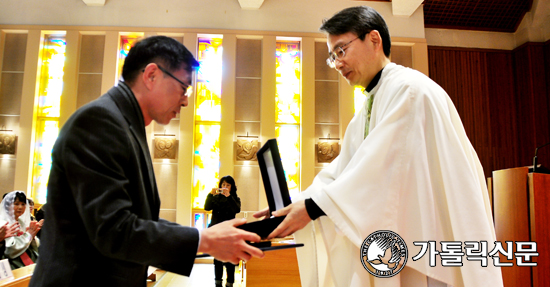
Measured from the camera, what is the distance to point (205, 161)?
10.3m

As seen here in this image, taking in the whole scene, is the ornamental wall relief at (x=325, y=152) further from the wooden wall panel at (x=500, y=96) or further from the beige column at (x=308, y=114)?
the wooden wall panel at (x=500, y=96)

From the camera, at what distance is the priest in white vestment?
162 centimetres

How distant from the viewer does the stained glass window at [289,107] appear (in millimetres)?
10398

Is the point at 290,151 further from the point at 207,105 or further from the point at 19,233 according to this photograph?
the point at 19,233

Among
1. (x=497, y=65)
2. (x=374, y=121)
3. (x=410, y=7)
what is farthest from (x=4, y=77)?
(x=497, y=65)

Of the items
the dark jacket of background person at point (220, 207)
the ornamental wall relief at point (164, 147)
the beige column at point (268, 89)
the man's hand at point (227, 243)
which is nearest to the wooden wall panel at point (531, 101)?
the beige column at point (268, 89)

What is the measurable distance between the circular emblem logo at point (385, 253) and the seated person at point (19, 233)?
4094mm

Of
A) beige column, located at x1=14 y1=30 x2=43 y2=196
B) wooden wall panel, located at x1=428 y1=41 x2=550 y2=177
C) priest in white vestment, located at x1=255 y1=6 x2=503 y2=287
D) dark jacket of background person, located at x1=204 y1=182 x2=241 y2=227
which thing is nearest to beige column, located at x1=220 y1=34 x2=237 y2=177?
dark jacket of background person, located at x1=204 y1=182 x2=241 y2=227

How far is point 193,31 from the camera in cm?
1038

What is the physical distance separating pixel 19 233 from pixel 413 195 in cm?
430

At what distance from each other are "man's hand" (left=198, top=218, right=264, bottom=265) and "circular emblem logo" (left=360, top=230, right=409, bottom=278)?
19.2 inches

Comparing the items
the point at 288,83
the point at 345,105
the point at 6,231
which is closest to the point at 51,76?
the point at 288,83

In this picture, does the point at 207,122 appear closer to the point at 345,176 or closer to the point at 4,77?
the point at 4,77

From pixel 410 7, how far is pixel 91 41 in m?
8.35
